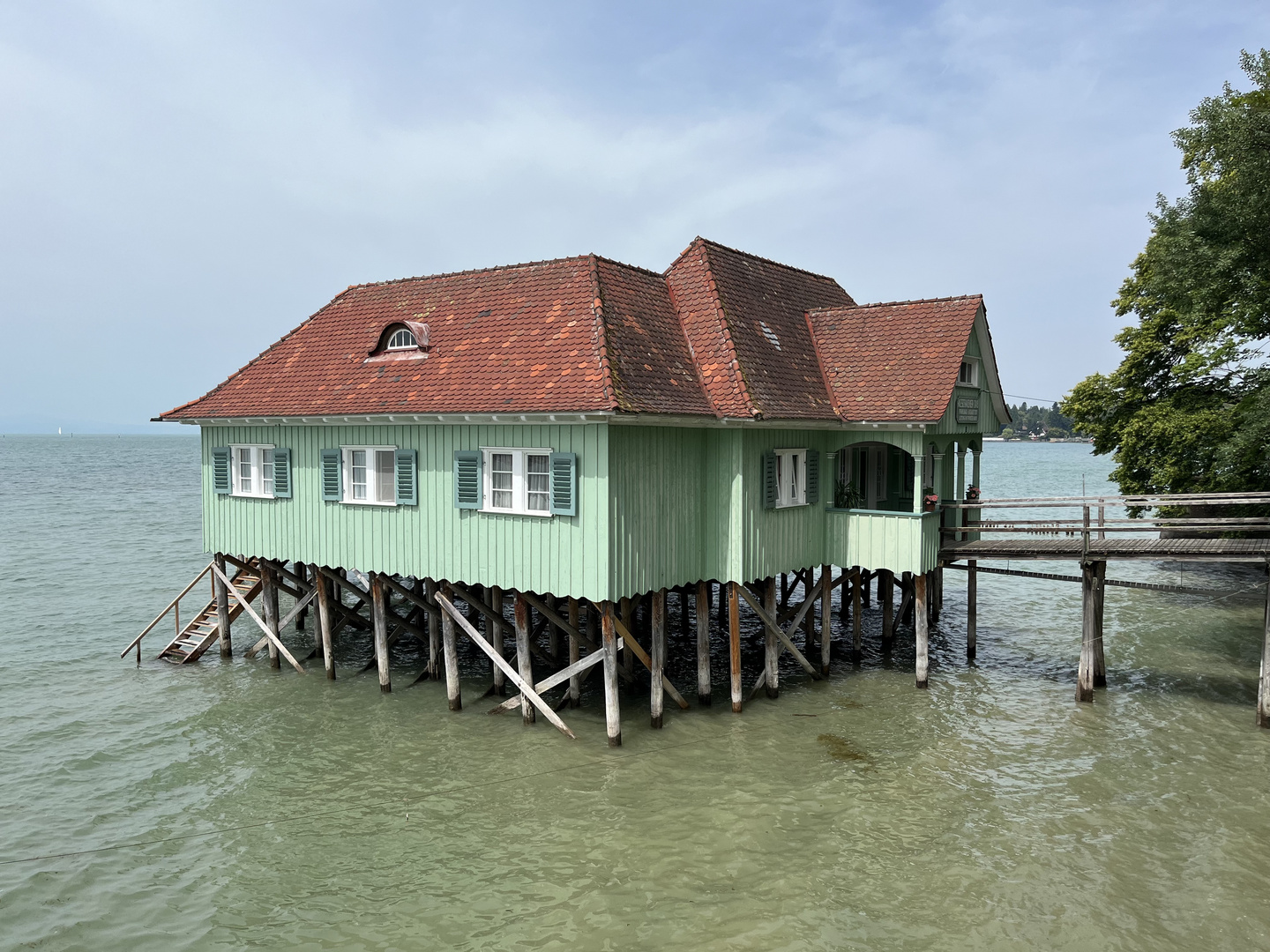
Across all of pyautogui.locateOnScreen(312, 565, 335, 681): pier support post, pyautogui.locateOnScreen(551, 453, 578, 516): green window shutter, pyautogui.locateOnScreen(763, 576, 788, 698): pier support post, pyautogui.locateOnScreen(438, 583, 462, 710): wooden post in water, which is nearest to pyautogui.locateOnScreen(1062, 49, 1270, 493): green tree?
pyautogui.locateOnScreen(763, 576, 788, 698): pier support post

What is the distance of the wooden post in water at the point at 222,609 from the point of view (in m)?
22.0

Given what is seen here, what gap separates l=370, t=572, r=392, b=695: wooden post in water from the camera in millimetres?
19188

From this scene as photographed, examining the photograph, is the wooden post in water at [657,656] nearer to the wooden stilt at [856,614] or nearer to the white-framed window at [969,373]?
the wooden stilt at [856,614]

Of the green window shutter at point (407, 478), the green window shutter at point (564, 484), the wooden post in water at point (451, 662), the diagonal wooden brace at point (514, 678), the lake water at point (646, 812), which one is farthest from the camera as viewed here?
the wooden post in water at point (451, 662)

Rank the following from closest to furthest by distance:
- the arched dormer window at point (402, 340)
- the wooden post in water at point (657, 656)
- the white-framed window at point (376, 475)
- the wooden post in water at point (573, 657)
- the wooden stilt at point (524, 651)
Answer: the wooden post in water at point (657, 656)
the wooden stilt at point (524, 651)
the wooden post in water at point (573, 657)
the white-framed window at point (376, 475)
the arched dormer window at point (402, 340)

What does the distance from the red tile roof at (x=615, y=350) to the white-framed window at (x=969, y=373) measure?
85cm

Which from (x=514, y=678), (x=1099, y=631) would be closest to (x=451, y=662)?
(x=514, y=678)

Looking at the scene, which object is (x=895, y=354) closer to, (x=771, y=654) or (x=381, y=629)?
(x=771, y=654)

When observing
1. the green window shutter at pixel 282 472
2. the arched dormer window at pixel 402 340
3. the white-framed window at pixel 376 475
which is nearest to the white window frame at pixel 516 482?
the white-framed window at pixel 376 475

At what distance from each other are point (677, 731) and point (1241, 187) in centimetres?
1682

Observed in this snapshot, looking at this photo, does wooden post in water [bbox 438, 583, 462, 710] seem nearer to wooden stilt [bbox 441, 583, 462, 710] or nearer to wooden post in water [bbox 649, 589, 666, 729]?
wooden stilt [bbox 441, 583, 462, 710]

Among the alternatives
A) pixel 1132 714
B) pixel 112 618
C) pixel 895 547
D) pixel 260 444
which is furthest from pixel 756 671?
pixel 112 618

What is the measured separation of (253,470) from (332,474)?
2.85 m

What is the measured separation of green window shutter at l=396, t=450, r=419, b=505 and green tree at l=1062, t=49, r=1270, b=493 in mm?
17917
